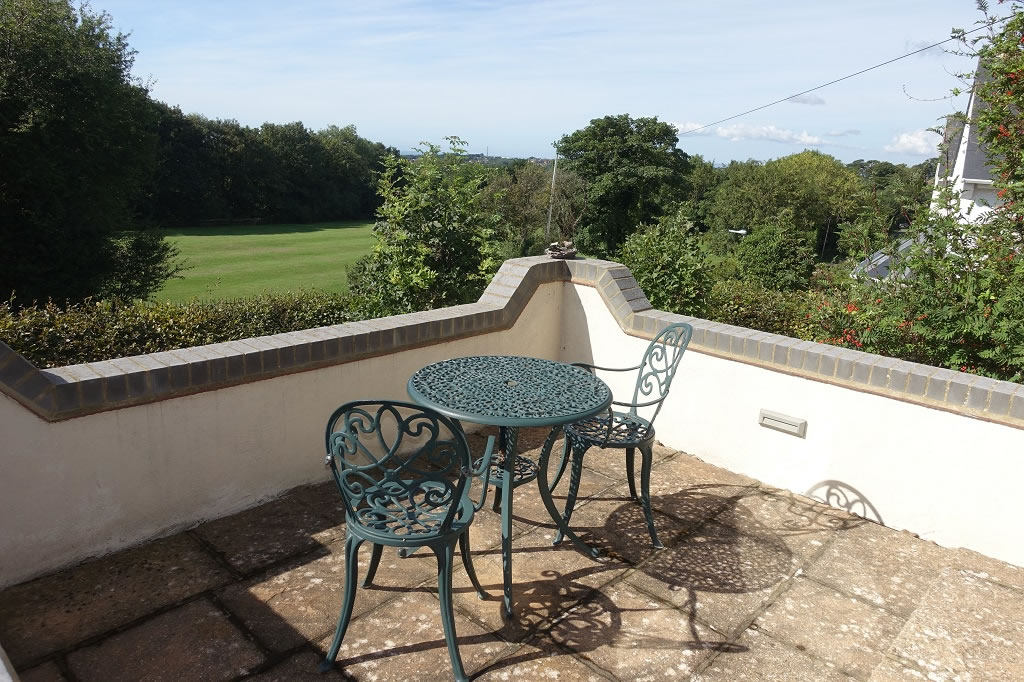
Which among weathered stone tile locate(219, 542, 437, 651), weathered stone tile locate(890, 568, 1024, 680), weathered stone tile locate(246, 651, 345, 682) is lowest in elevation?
weathered stone tile locate(246, 651, 345, 682)

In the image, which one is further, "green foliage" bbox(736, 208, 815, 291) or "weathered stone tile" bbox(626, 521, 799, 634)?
"green foliage" bbox(736, 208, 815, 291)

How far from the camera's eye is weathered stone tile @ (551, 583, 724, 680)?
2.50 m

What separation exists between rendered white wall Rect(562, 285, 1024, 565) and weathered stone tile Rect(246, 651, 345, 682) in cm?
287

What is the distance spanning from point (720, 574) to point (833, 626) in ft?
1.69

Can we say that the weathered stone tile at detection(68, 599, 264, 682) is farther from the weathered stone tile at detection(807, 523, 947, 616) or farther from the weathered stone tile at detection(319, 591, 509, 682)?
the weathered stone tile at detection(807, 523, 947, 616)

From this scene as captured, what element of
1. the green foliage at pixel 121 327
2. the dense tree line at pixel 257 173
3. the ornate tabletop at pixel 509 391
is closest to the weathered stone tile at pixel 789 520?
the ornate tabletop at pixel 509 391

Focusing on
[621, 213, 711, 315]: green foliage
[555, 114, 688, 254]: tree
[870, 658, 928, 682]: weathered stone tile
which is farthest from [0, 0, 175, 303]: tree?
[555, 114, 688, 254]: tree

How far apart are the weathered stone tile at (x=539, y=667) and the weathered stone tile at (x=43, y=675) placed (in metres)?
1.44

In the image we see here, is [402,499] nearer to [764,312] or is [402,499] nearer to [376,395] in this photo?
[376,395]

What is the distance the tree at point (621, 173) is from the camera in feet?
128

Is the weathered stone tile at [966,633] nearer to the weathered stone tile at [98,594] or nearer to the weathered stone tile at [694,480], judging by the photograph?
the weathered stone tile at [694,480]

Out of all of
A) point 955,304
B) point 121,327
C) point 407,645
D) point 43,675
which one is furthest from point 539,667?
point 121,327

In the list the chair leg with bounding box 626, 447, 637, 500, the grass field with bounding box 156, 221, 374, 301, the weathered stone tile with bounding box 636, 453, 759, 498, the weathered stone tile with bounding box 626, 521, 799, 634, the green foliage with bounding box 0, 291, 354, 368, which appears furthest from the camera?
the grass field with bounding box 156, 221, 374, 301

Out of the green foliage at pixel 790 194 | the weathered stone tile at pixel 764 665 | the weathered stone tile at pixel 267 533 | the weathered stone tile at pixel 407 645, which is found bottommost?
the weathered stone tile at pixel 764 665
